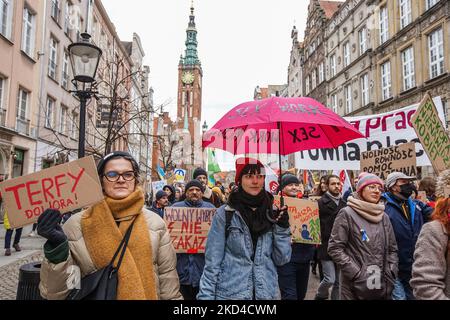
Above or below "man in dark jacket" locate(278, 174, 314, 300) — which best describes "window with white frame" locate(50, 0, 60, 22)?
above

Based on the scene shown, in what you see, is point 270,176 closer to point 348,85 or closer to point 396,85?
point 396,85

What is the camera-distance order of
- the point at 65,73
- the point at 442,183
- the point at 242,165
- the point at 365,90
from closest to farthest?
the point at 442,183, the point at 242,165, the point at 65,73, the point at 365,90

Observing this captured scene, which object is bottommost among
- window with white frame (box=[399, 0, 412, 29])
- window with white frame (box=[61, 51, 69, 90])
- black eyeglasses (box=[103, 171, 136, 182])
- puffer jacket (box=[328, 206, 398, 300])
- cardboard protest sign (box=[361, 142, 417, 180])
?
puffer jacket (box=[328, 206, 398, 300])

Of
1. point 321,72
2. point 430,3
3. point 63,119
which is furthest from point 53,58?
point 321,72

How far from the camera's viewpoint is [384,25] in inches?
980

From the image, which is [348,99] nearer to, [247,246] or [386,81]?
[386,81]

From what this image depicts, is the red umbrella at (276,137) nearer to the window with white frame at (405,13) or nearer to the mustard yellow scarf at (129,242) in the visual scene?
the mustard yellow scarf at (129,242)

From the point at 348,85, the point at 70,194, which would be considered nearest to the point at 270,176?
the point at 70,194

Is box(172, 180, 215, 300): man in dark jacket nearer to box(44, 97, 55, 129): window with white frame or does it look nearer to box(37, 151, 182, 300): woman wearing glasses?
box(37, 151, 182, 300): woman wearing glasses

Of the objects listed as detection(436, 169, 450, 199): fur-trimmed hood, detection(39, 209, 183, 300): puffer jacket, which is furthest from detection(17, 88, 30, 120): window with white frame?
detection(436, 169, 450, 199): fur-trimmed hood

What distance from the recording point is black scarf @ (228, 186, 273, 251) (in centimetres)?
307

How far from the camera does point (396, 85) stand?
23141 mm

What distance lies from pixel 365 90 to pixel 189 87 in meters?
64.7

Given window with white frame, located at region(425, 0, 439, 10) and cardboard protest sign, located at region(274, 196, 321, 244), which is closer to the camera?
cardboard protest sign, located at region(274, 196, 321, 244)
